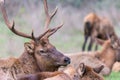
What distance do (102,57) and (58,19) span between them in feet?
20.8

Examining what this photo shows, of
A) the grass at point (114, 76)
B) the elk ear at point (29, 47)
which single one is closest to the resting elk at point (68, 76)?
the elk ear at point (29, 47)

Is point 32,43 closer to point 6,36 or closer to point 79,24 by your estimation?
point 6,36

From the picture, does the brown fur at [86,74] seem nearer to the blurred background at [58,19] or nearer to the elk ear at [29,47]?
the elk ear at [29,47]

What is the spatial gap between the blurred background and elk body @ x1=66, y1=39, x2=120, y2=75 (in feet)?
5.41

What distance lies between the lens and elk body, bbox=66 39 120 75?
15982 millimetres

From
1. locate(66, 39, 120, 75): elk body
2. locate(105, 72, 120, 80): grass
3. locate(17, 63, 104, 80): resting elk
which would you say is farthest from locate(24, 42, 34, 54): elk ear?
locate(66, 39, 120, 75): elk body

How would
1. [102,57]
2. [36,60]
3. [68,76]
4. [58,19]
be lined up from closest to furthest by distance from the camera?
[68,76] < [36,60] < [102,57] < [58,19]

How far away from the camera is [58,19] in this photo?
899 inches

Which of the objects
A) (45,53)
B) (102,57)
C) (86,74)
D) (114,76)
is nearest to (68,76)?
(86,74)

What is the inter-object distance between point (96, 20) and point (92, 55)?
8027mm

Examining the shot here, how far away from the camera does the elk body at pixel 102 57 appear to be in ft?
52.4

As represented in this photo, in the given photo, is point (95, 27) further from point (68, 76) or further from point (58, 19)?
point (68, 76)

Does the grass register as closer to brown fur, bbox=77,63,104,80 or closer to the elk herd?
the elk herd

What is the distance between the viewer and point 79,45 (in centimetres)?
2648
